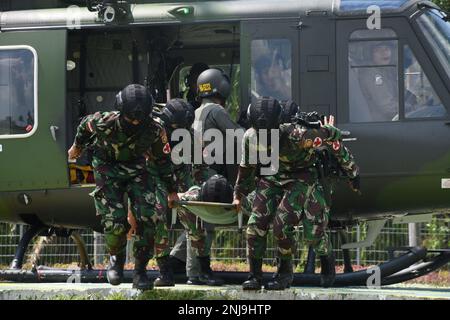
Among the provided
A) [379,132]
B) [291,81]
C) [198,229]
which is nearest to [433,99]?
[379,132]

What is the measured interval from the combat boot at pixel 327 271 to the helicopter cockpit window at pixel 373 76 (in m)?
1.45

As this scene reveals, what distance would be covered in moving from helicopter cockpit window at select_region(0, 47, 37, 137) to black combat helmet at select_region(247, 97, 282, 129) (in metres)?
2.85

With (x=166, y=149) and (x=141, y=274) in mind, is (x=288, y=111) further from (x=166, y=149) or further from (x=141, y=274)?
(x=141, y=274)

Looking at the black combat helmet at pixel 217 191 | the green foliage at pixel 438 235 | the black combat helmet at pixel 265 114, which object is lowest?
the green foliage at pixel 438 235

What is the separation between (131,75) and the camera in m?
12.7

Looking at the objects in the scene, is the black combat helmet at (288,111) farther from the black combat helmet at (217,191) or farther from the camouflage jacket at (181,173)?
the camouflage jacket at (181,173)

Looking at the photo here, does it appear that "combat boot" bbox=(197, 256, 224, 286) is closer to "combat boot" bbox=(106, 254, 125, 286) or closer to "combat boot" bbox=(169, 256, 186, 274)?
"combat boot" bbox=(169, 256, 186, 274)

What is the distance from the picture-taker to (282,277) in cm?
972

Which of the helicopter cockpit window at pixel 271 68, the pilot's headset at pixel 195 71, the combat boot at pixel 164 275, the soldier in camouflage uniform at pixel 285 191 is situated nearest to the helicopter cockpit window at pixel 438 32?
the helicopter cockpit window at pixel 271 68

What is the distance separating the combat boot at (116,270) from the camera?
9.52 meters

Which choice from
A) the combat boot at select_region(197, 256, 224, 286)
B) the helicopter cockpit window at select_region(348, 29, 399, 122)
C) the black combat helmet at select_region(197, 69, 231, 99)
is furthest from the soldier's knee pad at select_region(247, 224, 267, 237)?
the helicopter cockpit window at select_region(348, 29, 399, 122)

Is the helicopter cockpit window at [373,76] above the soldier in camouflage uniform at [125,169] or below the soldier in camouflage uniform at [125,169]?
above
